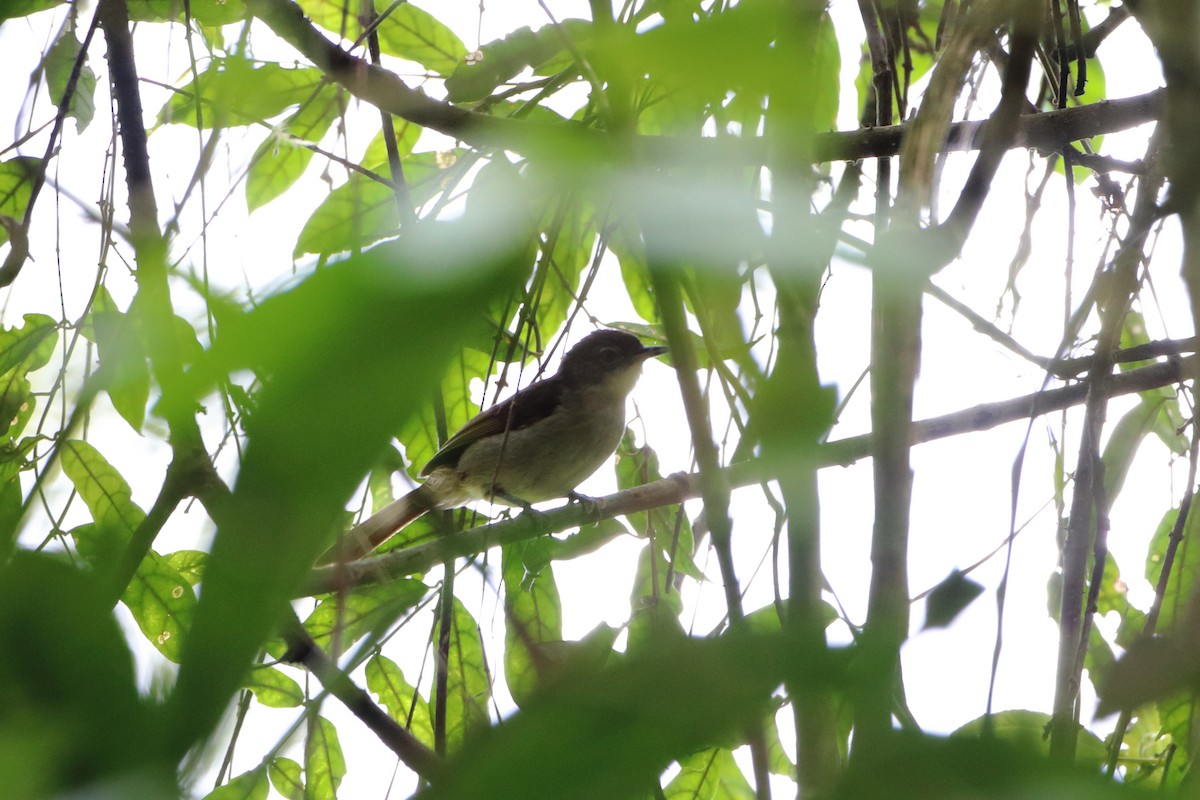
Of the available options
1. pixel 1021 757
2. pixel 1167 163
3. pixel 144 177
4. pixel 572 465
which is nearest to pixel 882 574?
pixel 1021 757

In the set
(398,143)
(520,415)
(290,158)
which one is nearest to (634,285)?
(398,143)

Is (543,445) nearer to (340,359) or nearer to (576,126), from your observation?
(576,126)

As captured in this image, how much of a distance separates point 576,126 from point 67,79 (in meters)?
1.91

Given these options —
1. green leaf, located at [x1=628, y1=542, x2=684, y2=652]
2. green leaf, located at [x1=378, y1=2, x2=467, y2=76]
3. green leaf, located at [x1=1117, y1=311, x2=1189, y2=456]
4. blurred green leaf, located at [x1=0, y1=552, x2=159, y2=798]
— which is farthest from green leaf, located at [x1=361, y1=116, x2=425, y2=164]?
blurred green leaf, located at [x1=0, y1=552, x2=159, y2=798]

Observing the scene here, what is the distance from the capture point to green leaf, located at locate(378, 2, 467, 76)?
2.94 m

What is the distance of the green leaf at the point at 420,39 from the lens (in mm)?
2943

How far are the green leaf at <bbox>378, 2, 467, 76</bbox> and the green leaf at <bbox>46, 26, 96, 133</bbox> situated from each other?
0.79 meters

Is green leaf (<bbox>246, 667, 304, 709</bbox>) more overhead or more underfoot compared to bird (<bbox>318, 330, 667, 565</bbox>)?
more underfoot

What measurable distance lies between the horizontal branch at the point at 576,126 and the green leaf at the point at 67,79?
3.75 feet

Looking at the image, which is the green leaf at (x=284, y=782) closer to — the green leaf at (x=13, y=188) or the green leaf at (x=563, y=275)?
the green leaf at (x=563, y=275)

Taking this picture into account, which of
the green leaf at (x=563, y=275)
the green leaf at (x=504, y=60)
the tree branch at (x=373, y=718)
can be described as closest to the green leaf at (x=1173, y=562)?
the green leaf at (x=563, y=275)

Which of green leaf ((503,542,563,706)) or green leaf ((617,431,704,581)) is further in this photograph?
green leaf ((617,431,704,581))

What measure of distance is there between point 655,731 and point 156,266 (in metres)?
0.35

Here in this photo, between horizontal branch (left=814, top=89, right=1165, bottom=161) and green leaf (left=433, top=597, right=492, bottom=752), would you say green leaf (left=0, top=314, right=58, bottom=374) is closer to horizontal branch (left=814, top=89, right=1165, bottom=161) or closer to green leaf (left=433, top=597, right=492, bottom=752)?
green leaf (left=433, top=597, right=492, bottom=752)
